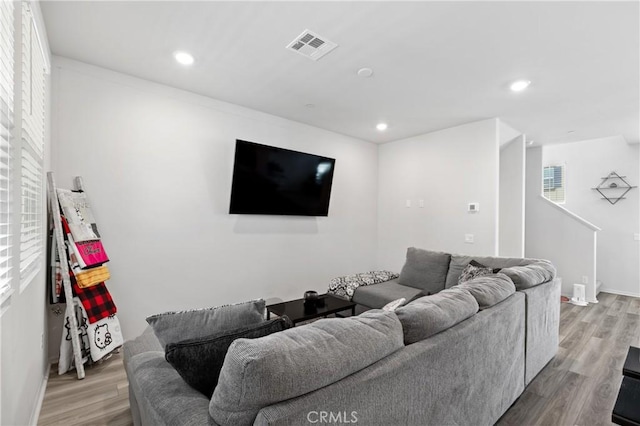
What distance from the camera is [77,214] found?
2.54 metres

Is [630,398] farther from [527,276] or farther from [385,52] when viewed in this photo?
[385,52]

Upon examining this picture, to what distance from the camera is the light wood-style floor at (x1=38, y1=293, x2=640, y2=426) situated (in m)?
1.94

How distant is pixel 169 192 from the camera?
320cm

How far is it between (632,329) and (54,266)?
19.6 feet

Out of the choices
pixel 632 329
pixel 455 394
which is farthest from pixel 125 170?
pixel 632 329

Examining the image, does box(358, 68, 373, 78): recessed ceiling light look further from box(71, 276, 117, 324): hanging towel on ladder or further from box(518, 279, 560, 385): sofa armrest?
box(71, 276, 117, 324): hanging towel on ladder

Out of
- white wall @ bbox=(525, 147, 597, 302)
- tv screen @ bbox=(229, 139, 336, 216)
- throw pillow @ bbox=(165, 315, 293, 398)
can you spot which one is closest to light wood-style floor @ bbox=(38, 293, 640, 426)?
throw pillow @ bbox=(165, 315, 293, 398)

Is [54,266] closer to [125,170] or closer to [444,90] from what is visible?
[125,170]

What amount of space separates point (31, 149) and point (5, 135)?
720 mm

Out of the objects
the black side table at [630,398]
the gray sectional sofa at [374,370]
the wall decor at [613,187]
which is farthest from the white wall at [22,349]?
the wall decor at [613,187]

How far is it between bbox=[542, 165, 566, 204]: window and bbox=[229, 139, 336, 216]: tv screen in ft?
15.9

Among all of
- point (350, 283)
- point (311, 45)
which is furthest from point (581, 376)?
point (311, 45)

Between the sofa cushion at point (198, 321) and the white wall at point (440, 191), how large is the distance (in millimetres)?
3626

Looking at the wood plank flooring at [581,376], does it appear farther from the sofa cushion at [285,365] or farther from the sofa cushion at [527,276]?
the sofa cushion at [285,365]
